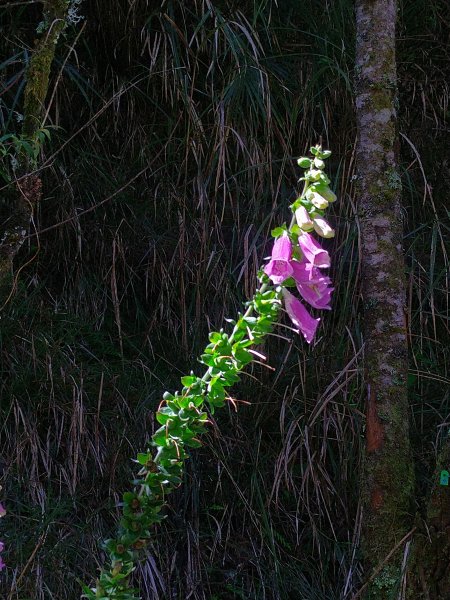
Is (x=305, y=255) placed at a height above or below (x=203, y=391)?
above

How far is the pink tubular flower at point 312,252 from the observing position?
1035 mm

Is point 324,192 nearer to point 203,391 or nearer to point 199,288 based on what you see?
point 203,391

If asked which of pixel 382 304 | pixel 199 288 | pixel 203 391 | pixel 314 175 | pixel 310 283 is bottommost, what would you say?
pixel 199 288

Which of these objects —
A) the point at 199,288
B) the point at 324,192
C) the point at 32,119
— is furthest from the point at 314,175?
the point at 199,288

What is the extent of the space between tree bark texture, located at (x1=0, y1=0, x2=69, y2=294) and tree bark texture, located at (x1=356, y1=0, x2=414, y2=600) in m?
0.74

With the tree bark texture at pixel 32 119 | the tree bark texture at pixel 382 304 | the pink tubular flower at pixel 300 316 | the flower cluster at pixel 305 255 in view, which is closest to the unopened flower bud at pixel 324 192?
the flower cluster at pixel 305 255

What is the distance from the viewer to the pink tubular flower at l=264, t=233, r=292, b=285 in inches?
40.1

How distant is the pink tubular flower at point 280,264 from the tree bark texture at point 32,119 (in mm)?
1040

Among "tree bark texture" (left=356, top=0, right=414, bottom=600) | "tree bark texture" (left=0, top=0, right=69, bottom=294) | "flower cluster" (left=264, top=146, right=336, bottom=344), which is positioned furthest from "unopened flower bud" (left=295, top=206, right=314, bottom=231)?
"tree bark texture" (left=0, top=0, right=69, bottom=294)

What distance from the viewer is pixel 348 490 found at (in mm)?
2105

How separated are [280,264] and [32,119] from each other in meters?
1.17

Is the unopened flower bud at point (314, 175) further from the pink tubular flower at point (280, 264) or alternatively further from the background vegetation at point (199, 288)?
the background vegetation at point (199, 288)

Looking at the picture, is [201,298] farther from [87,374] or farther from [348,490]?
[348,490]

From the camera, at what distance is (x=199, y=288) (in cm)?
238
